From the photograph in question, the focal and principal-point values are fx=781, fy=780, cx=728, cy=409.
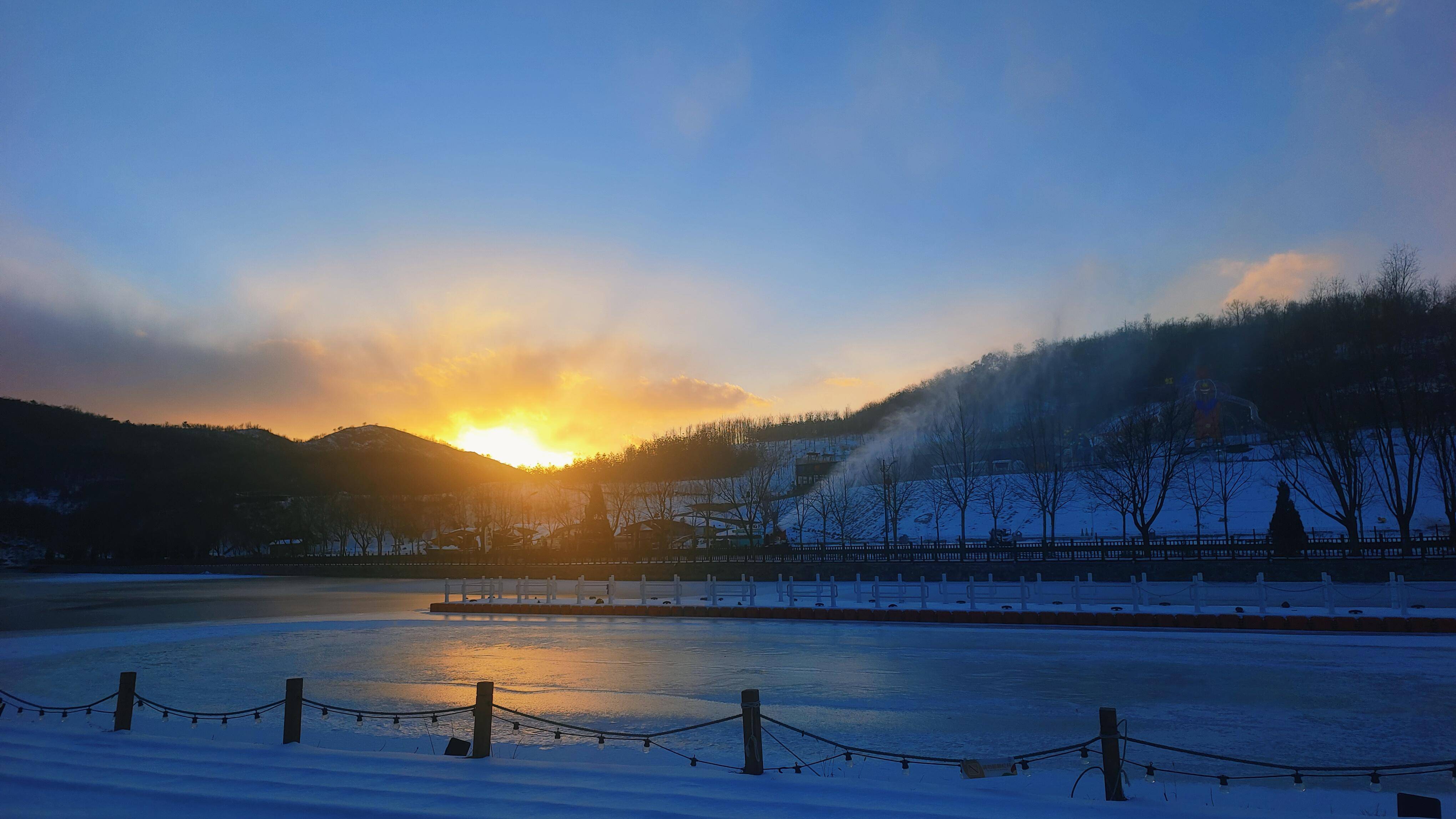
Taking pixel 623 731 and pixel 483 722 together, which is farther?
pixel 623 731

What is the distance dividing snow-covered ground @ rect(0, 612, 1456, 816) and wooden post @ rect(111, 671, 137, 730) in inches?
13.8

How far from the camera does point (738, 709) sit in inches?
416

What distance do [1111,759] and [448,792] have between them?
18.6 ft

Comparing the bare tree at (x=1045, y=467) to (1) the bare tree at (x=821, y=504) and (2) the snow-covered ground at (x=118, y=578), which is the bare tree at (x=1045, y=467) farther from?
(2) the snow-covered ground at (x=118, y=578)

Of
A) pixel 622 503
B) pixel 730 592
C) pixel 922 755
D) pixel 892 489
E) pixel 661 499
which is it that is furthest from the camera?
pixel 622 503

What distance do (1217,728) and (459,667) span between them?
1203cm

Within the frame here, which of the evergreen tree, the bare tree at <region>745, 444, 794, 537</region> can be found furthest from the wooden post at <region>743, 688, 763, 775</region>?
the bare tree at <region>745, 444, 794, 537</region>

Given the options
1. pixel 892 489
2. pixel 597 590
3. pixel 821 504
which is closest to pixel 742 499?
pixel 821 504

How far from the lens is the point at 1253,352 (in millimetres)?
90375

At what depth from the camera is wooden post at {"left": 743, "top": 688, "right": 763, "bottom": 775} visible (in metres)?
7.35

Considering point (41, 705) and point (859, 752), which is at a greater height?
point (859, 752)

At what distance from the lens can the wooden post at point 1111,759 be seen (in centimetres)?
652

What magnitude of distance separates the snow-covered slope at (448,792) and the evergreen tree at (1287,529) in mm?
33053

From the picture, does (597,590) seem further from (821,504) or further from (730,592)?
(821,504)
